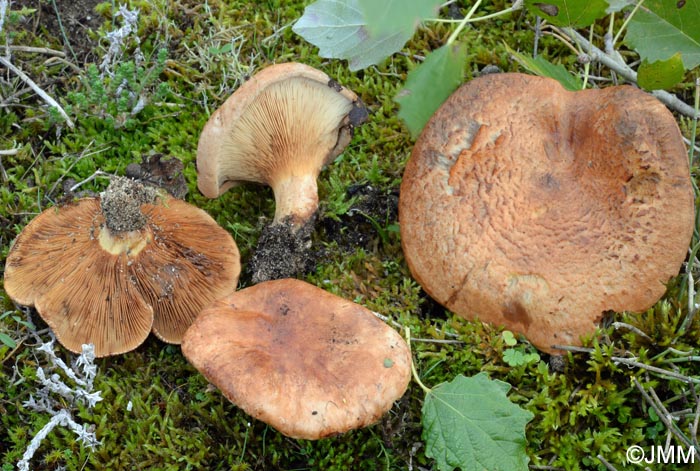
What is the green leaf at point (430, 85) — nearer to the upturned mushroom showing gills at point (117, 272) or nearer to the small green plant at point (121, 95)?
the upturned mushroom showing gills at point (117, 272)

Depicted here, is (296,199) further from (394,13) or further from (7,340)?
(394,13)

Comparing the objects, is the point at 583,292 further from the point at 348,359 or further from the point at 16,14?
the point at 16,14

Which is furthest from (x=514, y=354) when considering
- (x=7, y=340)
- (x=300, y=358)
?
(x=7, y=340)

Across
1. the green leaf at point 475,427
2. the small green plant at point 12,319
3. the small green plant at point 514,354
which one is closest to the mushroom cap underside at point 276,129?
the small green plant at point 12,319

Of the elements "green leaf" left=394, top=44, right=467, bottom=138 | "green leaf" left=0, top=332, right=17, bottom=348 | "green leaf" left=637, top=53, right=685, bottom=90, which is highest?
"green leaf" left=637, top=53, right=685, bottom=90

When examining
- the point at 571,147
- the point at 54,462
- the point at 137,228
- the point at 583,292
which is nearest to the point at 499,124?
the point at 571,147

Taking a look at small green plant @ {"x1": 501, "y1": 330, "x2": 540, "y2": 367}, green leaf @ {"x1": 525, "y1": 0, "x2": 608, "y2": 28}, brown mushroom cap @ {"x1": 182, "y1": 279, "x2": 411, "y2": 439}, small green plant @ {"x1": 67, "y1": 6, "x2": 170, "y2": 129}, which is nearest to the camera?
brown mushroom cap @ {"x1": 182, "y1": 279, "x2": 411, "y2": 439}

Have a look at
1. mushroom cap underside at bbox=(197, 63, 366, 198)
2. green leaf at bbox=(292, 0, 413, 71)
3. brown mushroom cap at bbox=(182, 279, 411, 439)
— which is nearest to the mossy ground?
mushroom cap underside at bbox=(197, 63, 366, 198)

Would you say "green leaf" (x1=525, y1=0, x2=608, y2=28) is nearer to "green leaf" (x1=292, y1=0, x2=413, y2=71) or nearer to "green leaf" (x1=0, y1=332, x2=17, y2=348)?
"green leaf" (x1=292, y1=0, x2=413, y2=71)
